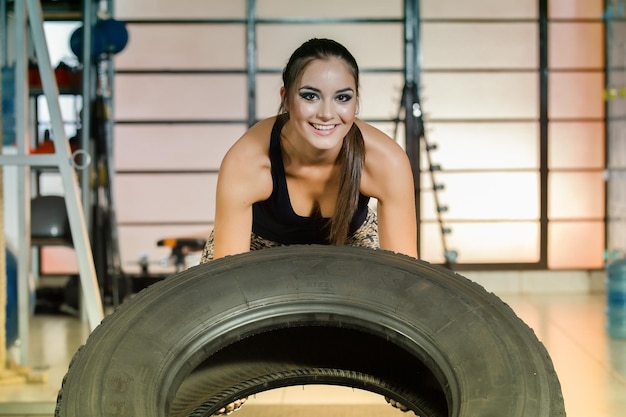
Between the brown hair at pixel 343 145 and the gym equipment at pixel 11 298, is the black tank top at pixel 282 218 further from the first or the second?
the gym equipment at pixel 11 298

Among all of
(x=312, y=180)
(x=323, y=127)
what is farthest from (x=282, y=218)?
(x=323, y=127)

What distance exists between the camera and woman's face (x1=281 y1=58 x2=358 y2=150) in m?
1.54

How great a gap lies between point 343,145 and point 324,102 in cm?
17

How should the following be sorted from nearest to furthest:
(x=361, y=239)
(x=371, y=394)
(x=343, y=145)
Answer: (x=343, y=145)
(x=361, y=239)
(x=371, y=394)

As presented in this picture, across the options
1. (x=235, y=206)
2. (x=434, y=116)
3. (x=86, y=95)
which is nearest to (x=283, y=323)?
(x=235, y=206)

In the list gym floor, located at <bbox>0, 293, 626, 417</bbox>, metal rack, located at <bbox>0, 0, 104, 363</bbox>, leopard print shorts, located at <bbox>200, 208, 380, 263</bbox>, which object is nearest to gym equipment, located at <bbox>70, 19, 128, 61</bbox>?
gym floor, located at <bbox>0, 293, 626, 417</bbox>

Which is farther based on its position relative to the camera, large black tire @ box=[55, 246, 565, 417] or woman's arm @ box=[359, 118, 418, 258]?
woman's arm @ box=[359, 118, 418, 258]

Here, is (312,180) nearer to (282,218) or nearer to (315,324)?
(282,218)

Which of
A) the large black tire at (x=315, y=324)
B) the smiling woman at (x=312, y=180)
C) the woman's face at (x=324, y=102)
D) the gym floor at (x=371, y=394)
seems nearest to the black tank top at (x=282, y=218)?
the smiling woman at (x=312, y=180)

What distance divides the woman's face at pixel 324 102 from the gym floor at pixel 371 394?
1191mm

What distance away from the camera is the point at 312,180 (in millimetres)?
1791

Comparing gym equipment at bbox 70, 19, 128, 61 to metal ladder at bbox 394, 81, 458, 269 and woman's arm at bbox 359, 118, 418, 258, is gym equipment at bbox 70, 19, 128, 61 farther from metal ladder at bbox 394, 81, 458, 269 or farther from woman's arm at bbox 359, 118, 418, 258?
woman's arm at bbox 359, 118, 418, 258

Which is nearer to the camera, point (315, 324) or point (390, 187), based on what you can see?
point (315, 324)

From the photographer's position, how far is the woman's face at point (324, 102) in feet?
5.05
